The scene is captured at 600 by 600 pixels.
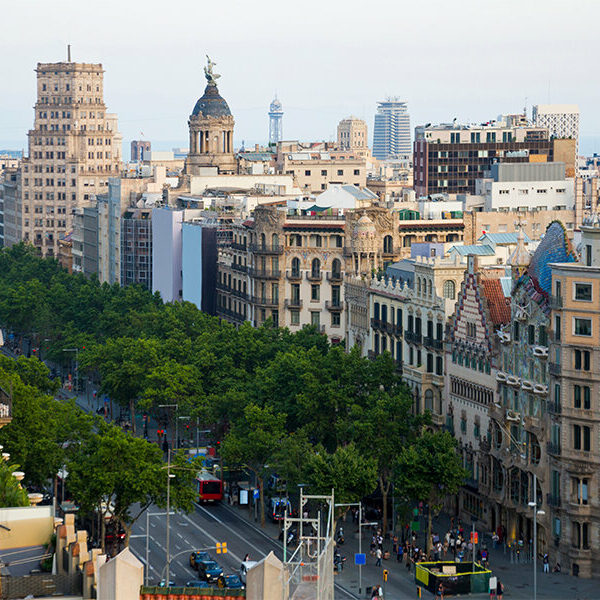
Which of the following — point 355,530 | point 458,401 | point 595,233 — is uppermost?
point 595,233

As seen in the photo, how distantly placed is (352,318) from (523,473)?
165 feet

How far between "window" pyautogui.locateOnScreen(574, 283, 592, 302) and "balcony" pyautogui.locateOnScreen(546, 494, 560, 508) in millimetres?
14869

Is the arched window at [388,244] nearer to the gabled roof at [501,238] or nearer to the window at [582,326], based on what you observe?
the gabled roof at [501,238]

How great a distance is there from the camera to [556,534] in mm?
127438

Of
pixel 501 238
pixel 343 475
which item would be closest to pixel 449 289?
pixel 343 475

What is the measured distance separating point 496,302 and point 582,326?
61.0 feet

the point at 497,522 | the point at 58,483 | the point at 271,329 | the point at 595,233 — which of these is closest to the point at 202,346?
the point at 271,329

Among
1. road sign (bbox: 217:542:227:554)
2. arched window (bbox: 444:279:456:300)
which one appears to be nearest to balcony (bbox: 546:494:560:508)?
road sign (bbox: 217:542:227:554)

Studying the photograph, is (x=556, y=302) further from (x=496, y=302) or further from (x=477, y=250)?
(x=477, y=250)

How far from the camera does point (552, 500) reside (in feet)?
419

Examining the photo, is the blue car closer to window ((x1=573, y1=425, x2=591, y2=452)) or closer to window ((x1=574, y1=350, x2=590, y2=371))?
window ((x1=573, y1=425, x2=591, y2=452))

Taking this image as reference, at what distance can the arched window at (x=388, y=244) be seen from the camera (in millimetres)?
198625

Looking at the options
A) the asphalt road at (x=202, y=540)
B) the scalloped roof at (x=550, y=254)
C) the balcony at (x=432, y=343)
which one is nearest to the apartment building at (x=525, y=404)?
the scalloped roof at (x=550, y=254)

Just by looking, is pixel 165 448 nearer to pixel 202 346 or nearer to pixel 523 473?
pixel 202 346
